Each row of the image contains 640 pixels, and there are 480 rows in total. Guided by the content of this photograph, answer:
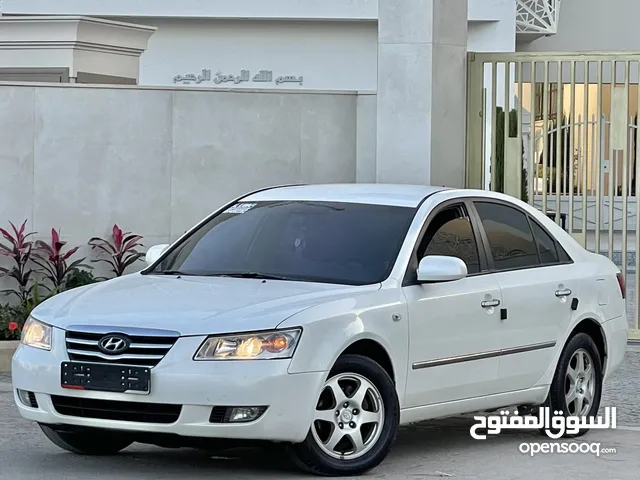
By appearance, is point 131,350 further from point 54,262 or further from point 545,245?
point 54,262

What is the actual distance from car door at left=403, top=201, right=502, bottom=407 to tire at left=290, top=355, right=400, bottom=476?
312 mm

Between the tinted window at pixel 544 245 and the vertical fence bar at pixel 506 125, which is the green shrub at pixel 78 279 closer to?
the vertical fence bar at pixel 506 125

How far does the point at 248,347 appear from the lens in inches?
290

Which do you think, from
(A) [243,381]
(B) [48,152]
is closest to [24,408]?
(A) [243,381]

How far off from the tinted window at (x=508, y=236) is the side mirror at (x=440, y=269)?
0.88m

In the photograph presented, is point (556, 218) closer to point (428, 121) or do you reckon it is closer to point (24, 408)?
point (428, 121)

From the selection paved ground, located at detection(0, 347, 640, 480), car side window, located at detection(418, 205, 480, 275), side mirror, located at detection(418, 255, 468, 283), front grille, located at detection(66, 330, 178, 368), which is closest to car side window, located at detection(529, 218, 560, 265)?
car side window, located at detection(418, 205, 480, 275)

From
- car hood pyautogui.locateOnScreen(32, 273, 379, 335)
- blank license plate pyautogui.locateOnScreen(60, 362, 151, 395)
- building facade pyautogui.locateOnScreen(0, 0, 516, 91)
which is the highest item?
building facade pyautogui.locateOnScreen(0, 0, 516, 91)

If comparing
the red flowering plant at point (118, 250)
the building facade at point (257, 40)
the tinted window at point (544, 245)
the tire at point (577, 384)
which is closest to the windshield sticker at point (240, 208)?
the tinted window at point (544, 245)

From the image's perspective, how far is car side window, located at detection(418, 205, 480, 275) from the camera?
8.74 m

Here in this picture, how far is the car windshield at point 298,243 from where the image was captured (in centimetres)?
841

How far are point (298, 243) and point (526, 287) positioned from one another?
146 centimetres

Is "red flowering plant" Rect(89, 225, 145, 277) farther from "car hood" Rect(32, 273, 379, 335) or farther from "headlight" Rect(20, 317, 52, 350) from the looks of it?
"headlight" Rect(20, 317, 52, 350)

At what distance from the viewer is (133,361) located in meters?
7.40
